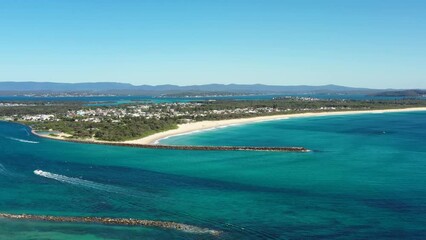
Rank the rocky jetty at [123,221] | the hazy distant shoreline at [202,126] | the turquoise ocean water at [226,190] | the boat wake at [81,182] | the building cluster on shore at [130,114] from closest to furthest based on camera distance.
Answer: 1. the rocky jetty at [123,221]
2. the turquoise ocean water at [226,190]
3. the boat wake at [81,182]
4. the hazy distant shoreline at [202,126]
5. the building cluster on shore at [130,114]

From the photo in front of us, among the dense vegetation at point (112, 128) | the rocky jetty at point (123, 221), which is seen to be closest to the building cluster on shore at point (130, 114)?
the dense vegetation at point (112, 128)

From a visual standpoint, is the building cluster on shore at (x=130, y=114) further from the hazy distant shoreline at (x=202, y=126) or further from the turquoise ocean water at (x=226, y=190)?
the turquoise ocean water at (x=226, y=190)

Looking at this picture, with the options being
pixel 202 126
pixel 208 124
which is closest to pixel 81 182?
pixel 202 126

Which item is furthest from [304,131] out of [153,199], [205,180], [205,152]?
[153,199]

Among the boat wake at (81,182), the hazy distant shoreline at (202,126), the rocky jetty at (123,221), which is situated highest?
the hazy distant shoreline at (202,126)

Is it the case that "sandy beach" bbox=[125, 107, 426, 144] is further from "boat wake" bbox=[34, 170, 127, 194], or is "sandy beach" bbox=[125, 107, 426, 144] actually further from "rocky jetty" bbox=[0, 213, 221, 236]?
"rocky jetty" bbox=[0, 213, 221, 236]

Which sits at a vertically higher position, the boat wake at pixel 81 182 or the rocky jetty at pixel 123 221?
the boat wake at pixel 81 182

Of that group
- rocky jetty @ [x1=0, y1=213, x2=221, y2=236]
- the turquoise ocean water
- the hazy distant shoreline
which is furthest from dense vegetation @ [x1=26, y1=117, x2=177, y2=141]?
rocky jetty @ [x1=0, y1=213, x2=221, y2=236]

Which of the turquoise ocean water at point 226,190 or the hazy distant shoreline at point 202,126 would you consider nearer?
the turquoise ocean water at point 226,190

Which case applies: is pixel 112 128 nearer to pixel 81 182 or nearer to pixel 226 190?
pixel 81 182
